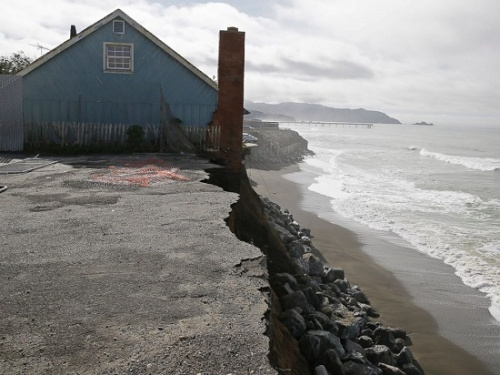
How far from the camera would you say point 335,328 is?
7.29 m

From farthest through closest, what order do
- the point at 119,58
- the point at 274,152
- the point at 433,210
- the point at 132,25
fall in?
the point at 274,152, the point at 433,210, the point at 119,58, the point at 132,25

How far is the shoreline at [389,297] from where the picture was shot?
8734 millimetres

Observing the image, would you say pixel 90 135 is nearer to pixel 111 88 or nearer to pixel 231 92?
pixel 111 88

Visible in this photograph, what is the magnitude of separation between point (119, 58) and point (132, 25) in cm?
132

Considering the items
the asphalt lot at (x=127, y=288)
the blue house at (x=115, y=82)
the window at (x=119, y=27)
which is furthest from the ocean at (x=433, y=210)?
the window at (x=119, y=27)

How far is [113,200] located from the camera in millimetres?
9023

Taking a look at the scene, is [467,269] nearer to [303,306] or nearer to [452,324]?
[452,324]

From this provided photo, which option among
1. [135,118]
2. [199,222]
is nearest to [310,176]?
[135,118]

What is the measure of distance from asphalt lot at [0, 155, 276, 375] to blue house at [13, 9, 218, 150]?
9.31 meters

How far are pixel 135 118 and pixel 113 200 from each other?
9768 millimetres

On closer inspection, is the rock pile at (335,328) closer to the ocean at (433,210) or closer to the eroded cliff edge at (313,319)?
the eroded cliff edge at (313,319)

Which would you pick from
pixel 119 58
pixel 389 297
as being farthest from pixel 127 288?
pixel 119 58

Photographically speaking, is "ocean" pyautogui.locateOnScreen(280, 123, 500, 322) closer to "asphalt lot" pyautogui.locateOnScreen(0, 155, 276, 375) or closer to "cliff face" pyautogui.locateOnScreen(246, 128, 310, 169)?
"cliff face" pyautogui.locateOnScreen(246, 128, 310, 169)

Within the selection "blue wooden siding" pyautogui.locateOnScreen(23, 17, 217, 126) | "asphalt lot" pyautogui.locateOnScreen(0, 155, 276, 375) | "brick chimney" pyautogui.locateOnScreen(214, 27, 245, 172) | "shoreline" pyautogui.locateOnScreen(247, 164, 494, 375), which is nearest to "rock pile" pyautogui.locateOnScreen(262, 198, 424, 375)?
"shoreline" pyautogui.locateOnScreen(247, 164, 494, 375)
